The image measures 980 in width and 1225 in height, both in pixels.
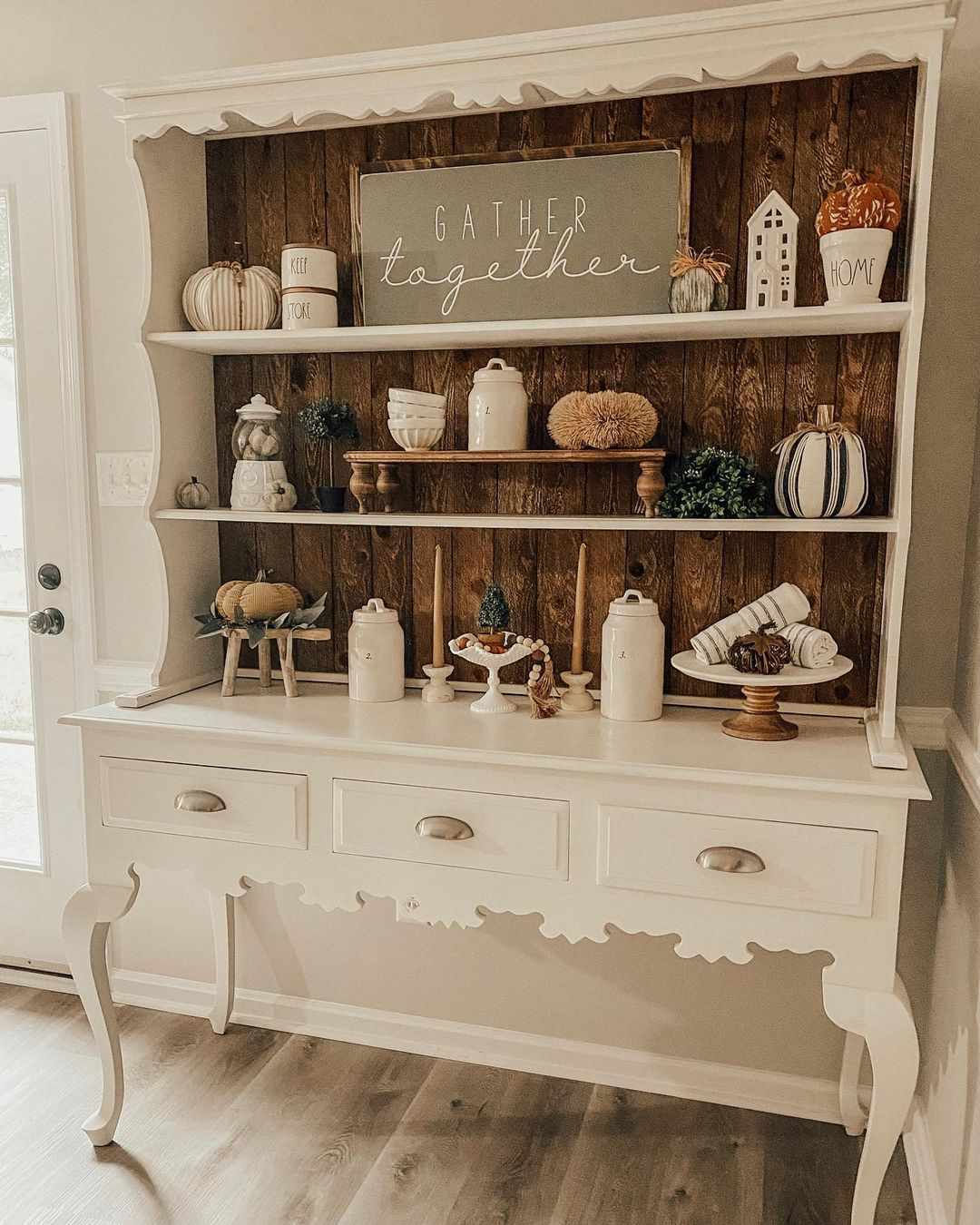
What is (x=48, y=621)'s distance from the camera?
8.27ft

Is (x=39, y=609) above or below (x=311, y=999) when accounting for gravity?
above

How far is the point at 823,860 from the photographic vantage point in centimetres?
161

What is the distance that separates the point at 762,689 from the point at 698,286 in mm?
728

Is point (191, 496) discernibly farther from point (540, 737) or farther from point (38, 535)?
point (540, 737)

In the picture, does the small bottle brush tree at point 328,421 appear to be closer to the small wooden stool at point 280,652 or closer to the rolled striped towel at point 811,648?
the small wooden stool at point 280,652

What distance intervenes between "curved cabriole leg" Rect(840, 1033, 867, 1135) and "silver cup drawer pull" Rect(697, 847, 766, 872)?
0.71m

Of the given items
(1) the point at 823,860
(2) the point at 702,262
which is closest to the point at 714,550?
(2) the point at 702,262

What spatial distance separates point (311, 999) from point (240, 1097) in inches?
11.9

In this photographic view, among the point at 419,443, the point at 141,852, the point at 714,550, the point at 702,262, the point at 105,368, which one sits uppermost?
the point at 702,262

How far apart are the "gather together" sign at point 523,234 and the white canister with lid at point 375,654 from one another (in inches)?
24.1

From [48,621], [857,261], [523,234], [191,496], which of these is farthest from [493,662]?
[48,621]

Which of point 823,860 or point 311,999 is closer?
point 823,860

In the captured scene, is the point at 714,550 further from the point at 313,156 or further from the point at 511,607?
the point at 313,156

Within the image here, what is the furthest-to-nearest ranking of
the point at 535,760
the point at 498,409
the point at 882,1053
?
the point at 498,409
the point at 535,760
the point at 882,1053
